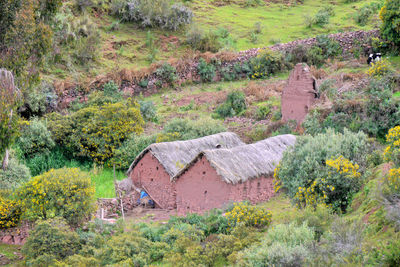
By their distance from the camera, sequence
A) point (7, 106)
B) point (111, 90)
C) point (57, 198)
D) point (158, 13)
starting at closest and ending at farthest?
1. point (57, 198)
2. point (7, 106)
3. point (111, 90)
4. point (158, 13)

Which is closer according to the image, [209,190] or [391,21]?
[209,190]

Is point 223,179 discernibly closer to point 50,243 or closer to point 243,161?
point 243,161

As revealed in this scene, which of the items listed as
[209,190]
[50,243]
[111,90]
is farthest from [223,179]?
[111,90]

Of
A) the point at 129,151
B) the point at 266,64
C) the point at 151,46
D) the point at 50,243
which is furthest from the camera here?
the point at 151,46

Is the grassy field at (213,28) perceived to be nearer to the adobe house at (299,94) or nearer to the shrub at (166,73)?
the shrub at (166,73)

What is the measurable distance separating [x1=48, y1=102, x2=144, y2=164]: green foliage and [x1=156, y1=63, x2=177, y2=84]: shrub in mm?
6509

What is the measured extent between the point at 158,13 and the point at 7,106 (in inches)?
858

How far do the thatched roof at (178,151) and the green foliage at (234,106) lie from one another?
20.4 feet

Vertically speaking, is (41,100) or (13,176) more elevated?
(41,100)

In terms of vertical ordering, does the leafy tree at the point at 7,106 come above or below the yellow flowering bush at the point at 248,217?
above

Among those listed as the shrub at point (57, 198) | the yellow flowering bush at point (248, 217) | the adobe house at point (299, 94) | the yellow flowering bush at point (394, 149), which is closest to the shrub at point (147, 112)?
the adobe house at point (299, 94)

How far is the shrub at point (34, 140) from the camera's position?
2147cm

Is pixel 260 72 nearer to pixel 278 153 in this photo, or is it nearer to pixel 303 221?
pixel 278 153

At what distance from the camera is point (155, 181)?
56.4 ft
